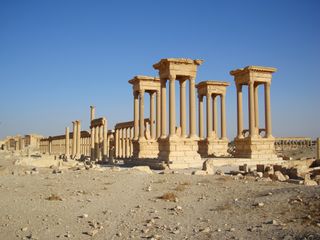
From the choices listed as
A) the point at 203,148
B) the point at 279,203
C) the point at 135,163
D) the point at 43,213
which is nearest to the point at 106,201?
the point at 43,213

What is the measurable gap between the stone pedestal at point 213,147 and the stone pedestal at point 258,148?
4.24 meters

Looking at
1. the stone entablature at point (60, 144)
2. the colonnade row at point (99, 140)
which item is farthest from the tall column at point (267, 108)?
the stone entablature at point (60, 144)

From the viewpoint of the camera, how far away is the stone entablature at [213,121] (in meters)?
35.9

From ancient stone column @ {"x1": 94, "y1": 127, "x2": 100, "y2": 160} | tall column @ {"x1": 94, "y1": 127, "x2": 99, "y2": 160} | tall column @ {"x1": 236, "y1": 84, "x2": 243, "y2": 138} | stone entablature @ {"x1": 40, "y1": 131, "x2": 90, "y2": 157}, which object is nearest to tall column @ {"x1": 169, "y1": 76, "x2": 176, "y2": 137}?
tall column @ {"x1": 236, "y1": 84, "x2": 243, "y2": 138}

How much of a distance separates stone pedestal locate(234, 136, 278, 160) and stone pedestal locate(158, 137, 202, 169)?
6.23 m

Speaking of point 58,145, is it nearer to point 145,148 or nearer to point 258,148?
point 145,148

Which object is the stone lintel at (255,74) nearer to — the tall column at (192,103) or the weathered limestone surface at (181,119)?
the weathered limestone surface at (181,119)

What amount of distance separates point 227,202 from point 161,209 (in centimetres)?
206

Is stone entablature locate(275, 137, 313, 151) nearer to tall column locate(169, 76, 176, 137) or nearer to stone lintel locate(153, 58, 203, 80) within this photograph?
stone lintel locate(153, 58, 203, 80)

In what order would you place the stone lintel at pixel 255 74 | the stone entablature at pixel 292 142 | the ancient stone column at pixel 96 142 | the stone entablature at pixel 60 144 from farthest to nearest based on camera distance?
1. the stone entablature at pixel 60 144
2. the stone entablature at pixel 292 142
3. the ancient stone column at pixel 96 142
4. the stone lintel at pixel 255 74

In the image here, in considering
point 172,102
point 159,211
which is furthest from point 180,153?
point 159,211

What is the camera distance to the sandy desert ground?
8.57 m

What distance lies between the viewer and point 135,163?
30422mm

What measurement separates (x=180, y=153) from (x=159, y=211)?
15946mm
